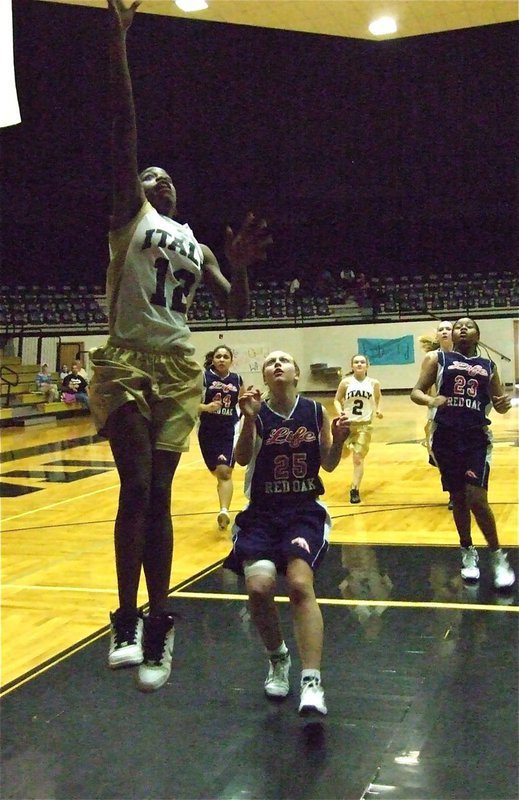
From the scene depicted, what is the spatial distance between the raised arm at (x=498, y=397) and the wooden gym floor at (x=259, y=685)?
3.55 feet

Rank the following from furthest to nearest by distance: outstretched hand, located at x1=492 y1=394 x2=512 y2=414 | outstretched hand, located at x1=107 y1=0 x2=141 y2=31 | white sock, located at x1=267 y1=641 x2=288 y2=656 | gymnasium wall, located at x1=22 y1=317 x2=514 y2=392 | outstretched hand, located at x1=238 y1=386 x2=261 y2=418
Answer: gymnasium wall, located at x1=22 y1=317 x2=514 y2=392, outstretched hand, located at x1=492 y1=394 x2=512 y2=414, white sock, located at x1=267 y1=641 x2=288 y2=656, outstretched hand, located at x1=238 y1=386 x2=261 y2=418, outstretched hand, located at x1=107 y1=0 x2=141 y2=31

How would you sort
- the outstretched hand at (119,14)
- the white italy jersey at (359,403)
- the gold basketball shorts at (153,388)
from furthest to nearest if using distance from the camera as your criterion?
the white italy jersey at (359,403), the gold basketball shorts at (153,388), the outstretched hand at (119,14)

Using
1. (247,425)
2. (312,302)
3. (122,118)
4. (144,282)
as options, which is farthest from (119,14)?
(312,302)

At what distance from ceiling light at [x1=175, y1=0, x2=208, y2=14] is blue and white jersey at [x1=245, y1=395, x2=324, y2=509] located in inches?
237

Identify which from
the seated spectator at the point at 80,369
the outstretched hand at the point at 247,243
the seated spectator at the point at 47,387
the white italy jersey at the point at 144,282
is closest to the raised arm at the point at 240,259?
the outstretched hand at the point at 247,243

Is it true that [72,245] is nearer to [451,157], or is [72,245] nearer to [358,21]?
[451,157]

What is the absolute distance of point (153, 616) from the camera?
256 cm

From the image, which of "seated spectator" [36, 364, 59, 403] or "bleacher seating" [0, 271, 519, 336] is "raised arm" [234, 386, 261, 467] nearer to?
"seated spectator" [36, 364, 59, 403]

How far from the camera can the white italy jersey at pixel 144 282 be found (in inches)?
101

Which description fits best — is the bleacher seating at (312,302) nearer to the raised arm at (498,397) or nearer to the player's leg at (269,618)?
the raised arm at (498,397)

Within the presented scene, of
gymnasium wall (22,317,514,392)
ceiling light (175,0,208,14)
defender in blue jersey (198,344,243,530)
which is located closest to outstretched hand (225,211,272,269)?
defender in blue jersey (198,344,243,530)

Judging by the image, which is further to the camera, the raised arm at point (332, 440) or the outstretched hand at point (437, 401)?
the outstretched hand at point (437, 401)

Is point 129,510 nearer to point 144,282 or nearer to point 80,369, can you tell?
point 144,282

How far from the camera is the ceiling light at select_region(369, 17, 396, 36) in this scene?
8.71 meters
